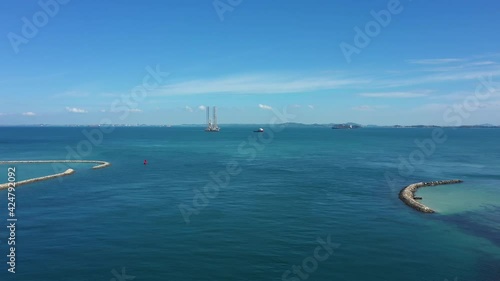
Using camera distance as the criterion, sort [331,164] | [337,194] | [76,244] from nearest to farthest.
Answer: [76,244], [337,194], [331,164]

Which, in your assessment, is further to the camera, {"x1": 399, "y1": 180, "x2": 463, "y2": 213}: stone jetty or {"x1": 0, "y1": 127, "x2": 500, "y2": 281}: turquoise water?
{"x1": 399, "y1": 180, "x2": 463, "y2": 213}: stone jetty

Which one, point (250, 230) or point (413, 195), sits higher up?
point (413, 195)

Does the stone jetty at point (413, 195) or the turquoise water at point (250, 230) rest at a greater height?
the stone jetty at point (413, 195)

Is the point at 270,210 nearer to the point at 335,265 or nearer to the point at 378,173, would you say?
the point at 335,265

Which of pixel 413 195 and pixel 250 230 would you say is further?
pixel 413 195

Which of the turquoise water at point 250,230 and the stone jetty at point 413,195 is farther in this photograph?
the stone jetty at point 413,195

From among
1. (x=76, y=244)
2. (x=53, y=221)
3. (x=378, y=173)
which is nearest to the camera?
(x=76, y=244)

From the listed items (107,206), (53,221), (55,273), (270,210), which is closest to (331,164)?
(270,210)

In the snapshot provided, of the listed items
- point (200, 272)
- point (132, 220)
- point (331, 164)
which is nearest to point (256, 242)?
point (200, 272)

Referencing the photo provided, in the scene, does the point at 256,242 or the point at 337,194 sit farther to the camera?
the point at 337,194

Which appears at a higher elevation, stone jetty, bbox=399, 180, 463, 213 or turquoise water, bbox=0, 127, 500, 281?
stone jetty, bbox=399, 180, 463, 213
